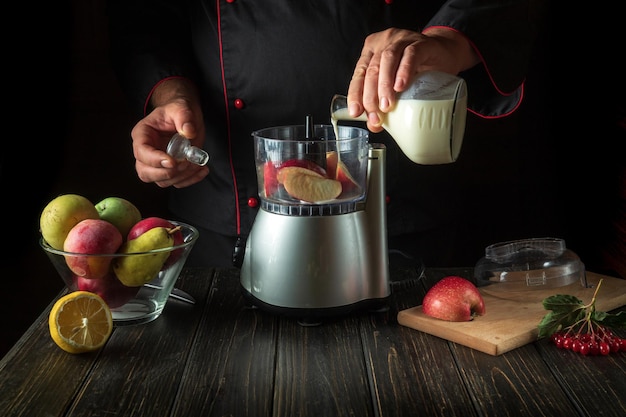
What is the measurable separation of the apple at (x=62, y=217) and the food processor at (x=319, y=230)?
267 millimetres

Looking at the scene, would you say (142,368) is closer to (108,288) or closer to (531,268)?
(108,288)

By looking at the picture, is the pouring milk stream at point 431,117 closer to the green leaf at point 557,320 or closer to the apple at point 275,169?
the apple at point 275,169

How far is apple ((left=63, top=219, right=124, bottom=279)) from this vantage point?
3.92 feet

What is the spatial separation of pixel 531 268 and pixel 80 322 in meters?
0.72

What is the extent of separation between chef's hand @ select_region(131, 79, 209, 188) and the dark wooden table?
0.98ft

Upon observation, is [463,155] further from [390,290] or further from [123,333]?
[123,333]

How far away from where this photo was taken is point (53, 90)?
2170 millimetres

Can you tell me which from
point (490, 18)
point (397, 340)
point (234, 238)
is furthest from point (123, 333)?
point (490, 18)

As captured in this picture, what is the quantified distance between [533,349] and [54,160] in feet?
4.84

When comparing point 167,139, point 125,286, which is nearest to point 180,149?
point 167,139

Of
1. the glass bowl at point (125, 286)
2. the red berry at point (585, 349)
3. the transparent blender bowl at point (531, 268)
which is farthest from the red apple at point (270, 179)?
the red berry at point (585, 349)

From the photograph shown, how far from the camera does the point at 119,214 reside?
128 centimetres

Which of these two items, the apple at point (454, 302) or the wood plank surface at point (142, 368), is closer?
the wood plank surface at point (142, 368)

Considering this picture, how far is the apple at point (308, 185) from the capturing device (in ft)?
3.99
